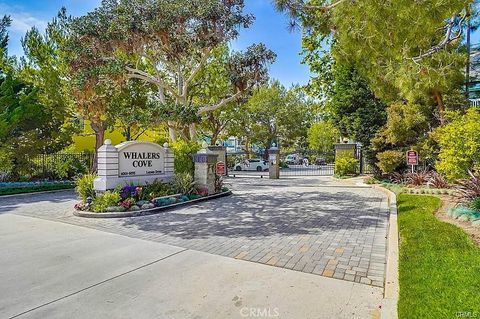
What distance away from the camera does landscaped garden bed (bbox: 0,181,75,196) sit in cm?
1255

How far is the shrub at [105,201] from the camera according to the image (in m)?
8.16

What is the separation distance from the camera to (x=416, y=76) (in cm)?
770

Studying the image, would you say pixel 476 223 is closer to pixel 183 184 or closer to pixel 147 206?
pixel 147 206

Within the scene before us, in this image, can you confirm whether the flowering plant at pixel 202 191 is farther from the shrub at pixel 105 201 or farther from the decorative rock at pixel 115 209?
the decorative rock at pixel 115 209

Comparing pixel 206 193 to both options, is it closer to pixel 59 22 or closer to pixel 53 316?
pixel 53 316

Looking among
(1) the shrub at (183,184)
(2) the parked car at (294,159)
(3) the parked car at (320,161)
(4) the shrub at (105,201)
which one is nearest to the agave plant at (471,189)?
(1) the shrub at (183,184)

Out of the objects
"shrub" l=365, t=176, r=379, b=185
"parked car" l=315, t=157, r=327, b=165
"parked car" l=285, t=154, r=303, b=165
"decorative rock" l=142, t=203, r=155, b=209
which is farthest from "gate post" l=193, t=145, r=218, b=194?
"parked car" l=285, t=154, r=303, b=165

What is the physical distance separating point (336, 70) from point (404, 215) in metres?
13.5

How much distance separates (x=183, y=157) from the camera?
39.6 feet

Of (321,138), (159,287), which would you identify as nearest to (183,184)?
(159,287)

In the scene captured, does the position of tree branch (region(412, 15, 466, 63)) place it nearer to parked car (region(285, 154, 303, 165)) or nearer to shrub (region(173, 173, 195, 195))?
shrub (region(173, 173, 195, 195))

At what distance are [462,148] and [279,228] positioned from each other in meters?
5.27

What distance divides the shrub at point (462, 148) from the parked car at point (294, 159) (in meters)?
32.9

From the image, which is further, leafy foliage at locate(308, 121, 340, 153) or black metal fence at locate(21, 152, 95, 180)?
leafy foliage at locate(308, 121, 340, 153)
